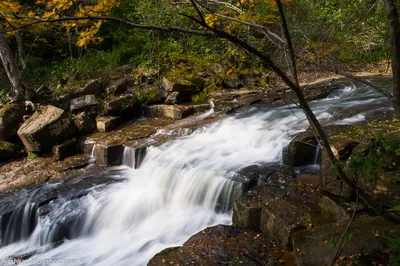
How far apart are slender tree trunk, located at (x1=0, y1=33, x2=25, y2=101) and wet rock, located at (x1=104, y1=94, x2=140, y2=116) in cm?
299

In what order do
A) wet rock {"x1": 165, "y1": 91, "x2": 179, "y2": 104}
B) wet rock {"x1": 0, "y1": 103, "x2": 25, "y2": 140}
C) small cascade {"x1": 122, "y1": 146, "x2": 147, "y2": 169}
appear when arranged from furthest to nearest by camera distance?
wet rock {"x1": 165, "y1": 91, "x2": 179, "y2": 104} < wet rock {"x1": 0, "y1": 103, "x2": 25, "y2": 140} < small cascade {"x1": 122, "y1": 146, "x2": 147, "y2": 169}

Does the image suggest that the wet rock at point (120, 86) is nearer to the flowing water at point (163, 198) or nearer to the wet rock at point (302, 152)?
the flowing water at point (163, 198)

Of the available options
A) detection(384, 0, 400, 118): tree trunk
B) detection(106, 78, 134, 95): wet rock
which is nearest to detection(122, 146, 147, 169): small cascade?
detection(106, 78, 134, 95): wet rock

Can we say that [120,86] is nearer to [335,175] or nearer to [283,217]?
[283,217]

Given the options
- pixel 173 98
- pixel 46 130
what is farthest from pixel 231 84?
pixel 46 130

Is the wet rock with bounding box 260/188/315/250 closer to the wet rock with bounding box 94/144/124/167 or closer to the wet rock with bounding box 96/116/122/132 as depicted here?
the wet rock with bounding box 94/144/124/167

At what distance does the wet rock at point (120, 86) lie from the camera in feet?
39.4

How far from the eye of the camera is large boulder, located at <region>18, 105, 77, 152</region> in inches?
350

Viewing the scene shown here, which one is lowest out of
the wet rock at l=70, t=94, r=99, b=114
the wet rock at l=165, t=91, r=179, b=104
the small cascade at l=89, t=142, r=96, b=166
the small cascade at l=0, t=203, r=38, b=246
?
the small cascade at l=0, t=203, r=38, b=246

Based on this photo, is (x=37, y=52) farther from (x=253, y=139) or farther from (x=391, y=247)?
(x=391, y=247)

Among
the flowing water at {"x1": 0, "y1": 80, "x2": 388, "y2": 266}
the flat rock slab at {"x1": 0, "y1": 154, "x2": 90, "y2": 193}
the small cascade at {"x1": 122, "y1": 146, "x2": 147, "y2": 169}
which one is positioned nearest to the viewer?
the flowing water at {"x1": 0, "y1": 80, "x2": 388, "y2": 266}

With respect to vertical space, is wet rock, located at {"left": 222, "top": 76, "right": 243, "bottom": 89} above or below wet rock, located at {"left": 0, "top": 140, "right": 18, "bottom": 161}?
above

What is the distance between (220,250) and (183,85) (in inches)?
299

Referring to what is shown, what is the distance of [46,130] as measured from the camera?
8.96 m
